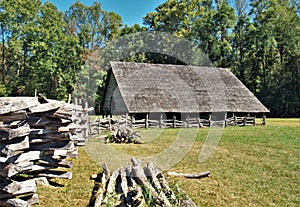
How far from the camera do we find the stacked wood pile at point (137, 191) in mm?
5574

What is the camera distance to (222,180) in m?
7.72

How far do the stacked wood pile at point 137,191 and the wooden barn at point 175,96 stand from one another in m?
15.5

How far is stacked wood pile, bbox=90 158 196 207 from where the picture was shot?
557 cm

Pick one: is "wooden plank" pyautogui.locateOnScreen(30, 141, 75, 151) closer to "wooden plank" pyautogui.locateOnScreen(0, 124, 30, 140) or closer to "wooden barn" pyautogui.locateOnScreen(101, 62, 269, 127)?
"wooden plank" pyautogui.locateOnScreen(0, 124, 30, 140)

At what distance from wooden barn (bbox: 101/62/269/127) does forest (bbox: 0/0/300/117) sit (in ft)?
52.3

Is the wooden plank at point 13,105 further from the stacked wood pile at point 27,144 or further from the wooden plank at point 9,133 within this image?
the wooden plank at point 9,133

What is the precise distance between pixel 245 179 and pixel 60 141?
485 cm

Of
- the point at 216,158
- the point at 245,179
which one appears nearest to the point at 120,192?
the point at 245,179

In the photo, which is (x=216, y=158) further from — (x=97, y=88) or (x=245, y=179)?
(x=97, y=88)

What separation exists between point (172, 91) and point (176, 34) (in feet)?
77.7

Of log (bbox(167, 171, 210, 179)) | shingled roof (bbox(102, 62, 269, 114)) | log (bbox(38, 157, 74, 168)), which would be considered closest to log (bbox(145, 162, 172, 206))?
log (bbox(167, 171, 210, 179))

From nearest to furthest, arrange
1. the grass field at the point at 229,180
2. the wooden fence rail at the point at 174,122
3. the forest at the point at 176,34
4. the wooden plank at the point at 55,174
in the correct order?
the grass field at the point at 229,180 < the wooden plank at the point at 55,174 < the wooden fence rail at the point at 174,122 < the forest at the point at 176,34

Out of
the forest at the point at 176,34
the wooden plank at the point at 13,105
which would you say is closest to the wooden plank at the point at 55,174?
the wooden plank at the point at 13,105

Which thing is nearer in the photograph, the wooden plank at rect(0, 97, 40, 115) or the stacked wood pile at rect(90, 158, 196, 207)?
the wooden plank at rect(0, 97, 40, 115)
